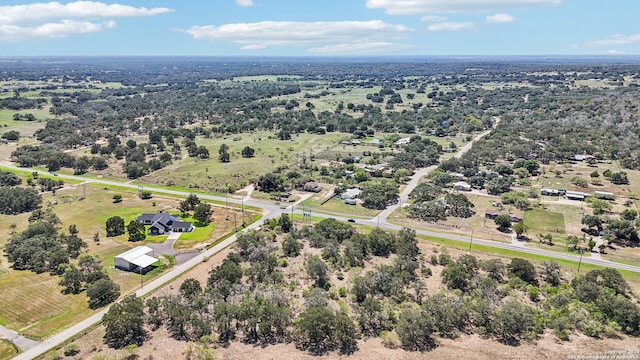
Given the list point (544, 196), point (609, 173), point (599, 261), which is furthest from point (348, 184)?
point (609, 173)

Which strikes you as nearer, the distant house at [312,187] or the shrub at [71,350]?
the shrub at [71,350]

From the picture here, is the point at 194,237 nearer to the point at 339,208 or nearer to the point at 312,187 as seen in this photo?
the point at 339,208

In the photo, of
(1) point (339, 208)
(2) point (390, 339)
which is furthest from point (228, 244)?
(2) point (390, 339)

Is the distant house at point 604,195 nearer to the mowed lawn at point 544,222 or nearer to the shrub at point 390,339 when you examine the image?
the mowed lawn at point 544,222

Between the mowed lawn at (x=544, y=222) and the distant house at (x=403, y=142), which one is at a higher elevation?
the distant house at (x=403, y=142)

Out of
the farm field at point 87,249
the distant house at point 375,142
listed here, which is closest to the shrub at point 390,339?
the farm field at point 87,249

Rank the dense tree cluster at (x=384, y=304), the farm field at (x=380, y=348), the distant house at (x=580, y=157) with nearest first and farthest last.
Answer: the farm field at (x=380, y=348), the dense tree cluster at (x=384, y=304), the distant house at (x=580, y=157)

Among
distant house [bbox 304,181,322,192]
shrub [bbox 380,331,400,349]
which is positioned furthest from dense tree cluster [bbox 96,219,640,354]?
distant house [bbox 304,181,322,192]
